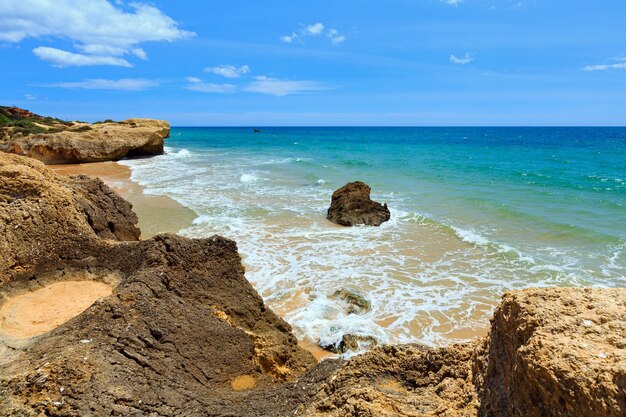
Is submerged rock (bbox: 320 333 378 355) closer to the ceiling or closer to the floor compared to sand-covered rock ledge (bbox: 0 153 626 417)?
closer to the floor

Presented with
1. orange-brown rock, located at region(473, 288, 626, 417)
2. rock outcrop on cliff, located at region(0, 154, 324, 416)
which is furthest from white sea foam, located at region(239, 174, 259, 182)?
orange-brown rock, located at region(473, 288, 626, 417)

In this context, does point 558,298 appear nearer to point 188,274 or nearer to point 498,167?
point 188,274

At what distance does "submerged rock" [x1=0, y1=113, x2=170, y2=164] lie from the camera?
27.5 m

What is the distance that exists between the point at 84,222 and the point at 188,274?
2001 mm

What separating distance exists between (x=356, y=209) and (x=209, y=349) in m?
11.5

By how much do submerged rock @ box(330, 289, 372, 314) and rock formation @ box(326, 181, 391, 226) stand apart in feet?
20.5

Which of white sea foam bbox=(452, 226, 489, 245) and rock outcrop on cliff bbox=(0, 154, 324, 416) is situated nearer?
rock outcrop on cliff bbox=(0, 154, 324, 416)

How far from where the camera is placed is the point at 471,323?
27.4 feet

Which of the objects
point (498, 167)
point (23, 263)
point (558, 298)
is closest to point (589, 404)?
point (558, 298)

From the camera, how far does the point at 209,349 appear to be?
4.46 m

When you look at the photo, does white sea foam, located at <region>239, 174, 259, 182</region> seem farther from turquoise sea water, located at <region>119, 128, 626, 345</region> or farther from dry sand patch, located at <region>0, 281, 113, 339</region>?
dry sand patch, located at <region>0, 281, 113, 339</region>

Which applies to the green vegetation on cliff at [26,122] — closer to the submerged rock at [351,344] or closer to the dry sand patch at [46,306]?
the dry sand patch at [46,306]

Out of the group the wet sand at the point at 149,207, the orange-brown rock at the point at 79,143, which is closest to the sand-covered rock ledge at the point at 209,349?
the wet sand at the point at 149,207

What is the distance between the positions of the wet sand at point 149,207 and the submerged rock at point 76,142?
1.78 meters
